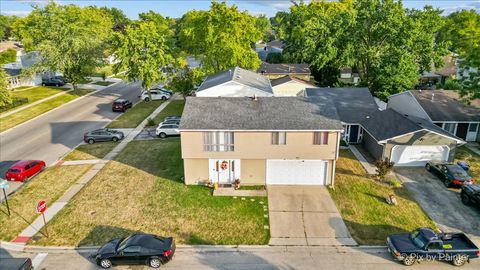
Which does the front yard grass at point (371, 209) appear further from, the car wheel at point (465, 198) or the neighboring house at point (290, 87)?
the neighboring house at point (290, 87)

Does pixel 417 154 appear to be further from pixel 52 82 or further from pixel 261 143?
pixel 52 82

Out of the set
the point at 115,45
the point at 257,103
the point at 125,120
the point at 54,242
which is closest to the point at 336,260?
the point at 257,103

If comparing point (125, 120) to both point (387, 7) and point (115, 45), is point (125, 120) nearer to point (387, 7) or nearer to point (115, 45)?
point (115, 45)

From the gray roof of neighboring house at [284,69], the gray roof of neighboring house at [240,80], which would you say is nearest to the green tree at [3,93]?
the gray roof of neighboring house at [240,80]

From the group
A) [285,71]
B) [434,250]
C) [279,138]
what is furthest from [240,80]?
[285,71]

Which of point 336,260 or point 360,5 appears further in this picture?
point 360,5
